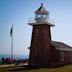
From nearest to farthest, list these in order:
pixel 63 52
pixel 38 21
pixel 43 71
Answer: pixel 43 71, pixel 38 21, pixel 63 52

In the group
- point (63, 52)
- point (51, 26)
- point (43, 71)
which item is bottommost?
point (43, 71)

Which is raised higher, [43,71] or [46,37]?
[46,37]

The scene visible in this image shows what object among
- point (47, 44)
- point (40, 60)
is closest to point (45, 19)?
point (47, 44)

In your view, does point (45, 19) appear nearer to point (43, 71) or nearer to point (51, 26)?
point (51, 26)

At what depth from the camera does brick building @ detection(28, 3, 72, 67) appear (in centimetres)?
4206

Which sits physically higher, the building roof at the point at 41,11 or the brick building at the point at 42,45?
the building roof at the point at 41,11

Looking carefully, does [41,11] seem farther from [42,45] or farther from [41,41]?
[42,45]

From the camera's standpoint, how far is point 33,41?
43.1 metres

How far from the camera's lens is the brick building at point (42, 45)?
4206 centimetres

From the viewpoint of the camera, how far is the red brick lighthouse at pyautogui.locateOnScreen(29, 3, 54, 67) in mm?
42031

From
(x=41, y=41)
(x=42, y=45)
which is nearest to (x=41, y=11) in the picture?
(x=41, y=41)

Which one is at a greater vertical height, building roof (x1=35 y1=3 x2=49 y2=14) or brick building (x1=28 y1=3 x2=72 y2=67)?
building roof (x1=35 y1=3 x2=49 y2=14)

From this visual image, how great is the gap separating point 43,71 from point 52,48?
11.2 meters

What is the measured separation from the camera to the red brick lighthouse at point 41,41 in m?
42.0
